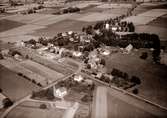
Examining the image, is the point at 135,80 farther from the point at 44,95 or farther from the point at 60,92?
the point at 44,95

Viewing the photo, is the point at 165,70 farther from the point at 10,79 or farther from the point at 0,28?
the point at 0,28

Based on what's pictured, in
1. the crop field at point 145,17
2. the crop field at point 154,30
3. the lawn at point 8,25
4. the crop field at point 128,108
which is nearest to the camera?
the crop field at point 128,108

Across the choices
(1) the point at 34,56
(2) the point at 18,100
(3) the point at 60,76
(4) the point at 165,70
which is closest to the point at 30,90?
(2) the point at 18,100

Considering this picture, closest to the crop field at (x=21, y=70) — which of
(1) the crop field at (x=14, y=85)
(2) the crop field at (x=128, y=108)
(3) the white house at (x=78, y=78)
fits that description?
(1) the crop field at (x=14, y=85)

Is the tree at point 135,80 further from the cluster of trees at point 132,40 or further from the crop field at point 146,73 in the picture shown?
the cluster of trees at point 132,40

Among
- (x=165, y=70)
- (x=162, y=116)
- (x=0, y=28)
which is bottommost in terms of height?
(x=162, y=116)

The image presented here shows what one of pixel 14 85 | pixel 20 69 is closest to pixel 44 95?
pixel 14 85

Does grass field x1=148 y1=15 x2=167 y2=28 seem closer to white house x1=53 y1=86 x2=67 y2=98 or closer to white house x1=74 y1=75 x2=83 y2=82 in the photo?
white house x1=74 y1=75 x2=83 y2=82
